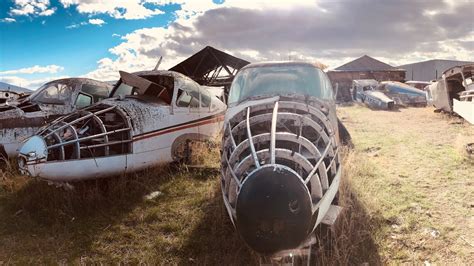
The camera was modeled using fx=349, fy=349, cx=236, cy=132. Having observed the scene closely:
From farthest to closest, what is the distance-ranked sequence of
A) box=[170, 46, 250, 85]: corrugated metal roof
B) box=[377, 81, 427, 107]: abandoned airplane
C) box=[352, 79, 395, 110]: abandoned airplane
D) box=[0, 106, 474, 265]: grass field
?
box=[377, 81, 427, 107]: abandoned airplane
box=[352, 79, 395, 110]: abandoned airplane
box=[170, 46, 250, 85]: corrugated metal roof
box=[0, 106, 474, 265]: grass field

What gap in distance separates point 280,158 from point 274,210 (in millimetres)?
817

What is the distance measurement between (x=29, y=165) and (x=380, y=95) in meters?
22.9

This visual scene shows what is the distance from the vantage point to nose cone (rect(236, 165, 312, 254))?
11.2 ft

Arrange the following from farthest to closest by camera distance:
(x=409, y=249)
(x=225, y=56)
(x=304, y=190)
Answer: (x=225, y=56), (x=409, y=249), (x=304, y=190)

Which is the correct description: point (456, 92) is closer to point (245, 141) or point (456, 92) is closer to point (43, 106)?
point (245, 141)

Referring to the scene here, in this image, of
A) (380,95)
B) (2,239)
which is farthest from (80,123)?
(380,95)

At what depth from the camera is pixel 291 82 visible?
5965 millimetres

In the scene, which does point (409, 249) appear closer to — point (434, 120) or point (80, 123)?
point (80, 123)

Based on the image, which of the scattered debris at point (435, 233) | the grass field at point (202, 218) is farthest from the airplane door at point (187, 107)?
the scattered debris at point (435, 233)

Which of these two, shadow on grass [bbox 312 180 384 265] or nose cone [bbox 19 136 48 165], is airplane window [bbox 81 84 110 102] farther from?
shadow on grass [bbox 312 180 384 265]

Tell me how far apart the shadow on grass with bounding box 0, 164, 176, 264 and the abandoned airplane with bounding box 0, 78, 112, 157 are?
1740mm

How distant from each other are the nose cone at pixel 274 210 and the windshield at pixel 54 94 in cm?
834

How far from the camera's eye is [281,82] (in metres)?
5.98

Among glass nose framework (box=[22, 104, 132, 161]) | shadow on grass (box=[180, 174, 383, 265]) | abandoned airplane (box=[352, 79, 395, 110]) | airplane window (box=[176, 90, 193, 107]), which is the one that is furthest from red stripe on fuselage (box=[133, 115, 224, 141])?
abandoned airplane (box=[352, 79, 395, 110])
